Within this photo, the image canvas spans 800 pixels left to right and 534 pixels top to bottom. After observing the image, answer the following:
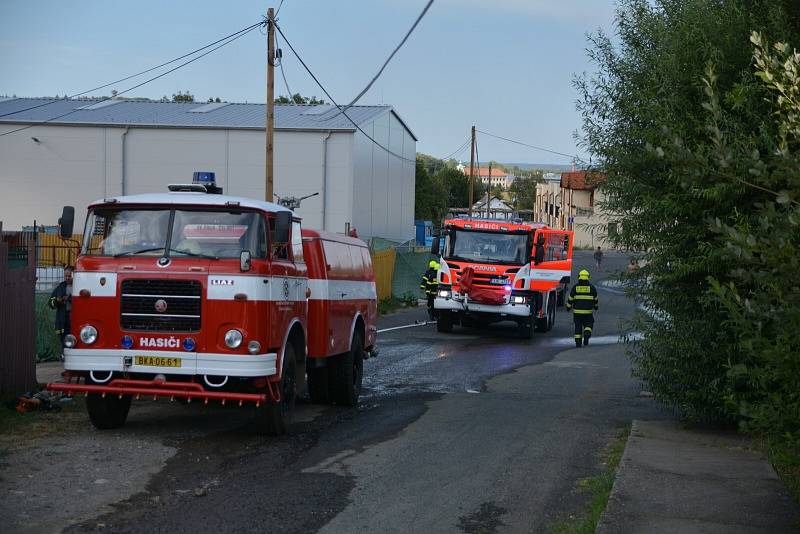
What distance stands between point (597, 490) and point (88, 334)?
516 cm

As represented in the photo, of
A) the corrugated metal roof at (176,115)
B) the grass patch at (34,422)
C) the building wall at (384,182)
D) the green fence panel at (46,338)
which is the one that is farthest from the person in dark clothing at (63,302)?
the building wall at (384,182)

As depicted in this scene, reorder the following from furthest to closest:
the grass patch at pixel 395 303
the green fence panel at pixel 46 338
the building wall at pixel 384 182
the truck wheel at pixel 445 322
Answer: the building wall at pixel 384 182 → the grass patch at pixel 395 303 → the truck wheel at pixel 445 322 → the green fence panel at pixel 46 338

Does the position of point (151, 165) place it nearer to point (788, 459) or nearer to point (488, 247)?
point (488, 247)

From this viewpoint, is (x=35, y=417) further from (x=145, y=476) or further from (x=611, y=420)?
(x=611, y=420)

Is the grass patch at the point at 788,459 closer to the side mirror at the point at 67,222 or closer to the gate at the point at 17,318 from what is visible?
the side mirror at the point at 67,222

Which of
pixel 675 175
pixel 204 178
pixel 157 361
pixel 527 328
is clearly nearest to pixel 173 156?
pixel 527 328

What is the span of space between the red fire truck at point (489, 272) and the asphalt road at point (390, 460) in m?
7.56

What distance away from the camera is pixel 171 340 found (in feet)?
32.1

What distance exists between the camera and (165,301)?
32.2 feet

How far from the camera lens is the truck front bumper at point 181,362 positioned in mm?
A: 9664

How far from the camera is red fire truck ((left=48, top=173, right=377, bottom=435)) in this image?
9.75 metres

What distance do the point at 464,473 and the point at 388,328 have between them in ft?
56.3

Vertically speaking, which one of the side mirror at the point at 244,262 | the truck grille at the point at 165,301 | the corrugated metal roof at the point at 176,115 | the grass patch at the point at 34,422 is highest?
the corrugated metal roof at the point at 176,115

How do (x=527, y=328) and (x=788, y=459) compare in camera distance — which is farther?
(x=527, y=328)
